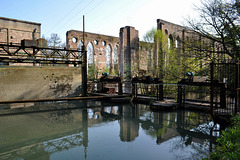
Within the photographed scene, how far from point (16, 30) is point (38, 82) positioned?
14442 mm

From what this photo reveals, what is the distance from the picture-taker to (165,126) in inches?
247

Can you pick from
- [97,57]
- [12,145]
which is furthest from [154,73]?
[12,145]

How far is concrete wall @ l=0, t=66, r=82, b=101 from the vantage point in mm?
9439

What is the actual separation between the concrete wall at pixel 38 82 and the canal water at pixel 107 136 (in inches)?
88.5

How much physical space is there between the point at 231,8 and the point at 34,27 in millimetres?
21897

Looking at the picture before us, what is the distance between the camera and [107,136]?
5.16 meters

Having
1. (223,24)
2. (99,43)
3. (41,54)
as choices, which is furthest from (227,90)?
(99,43)

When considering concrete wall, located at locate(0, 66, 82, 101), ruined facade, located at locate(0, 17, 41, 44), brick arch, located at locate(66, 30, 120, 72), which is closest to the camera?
concrete wall, located at locate(0, 66, 82, 101)

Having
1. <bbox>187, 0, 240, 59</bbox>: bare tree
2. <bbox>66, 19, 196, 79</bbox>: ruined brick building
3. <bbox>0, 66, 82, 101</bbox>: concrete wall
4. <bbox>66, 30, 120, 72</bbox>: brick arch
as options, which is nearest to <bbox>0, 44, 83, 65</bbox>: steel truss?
<bbox>0, 66, 82, 101</bbox>: concrete wall

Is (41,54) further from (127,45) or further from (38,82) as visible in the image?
(127,45)

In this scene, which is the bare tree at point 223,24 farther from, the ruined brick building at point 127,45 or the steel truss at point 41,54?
the ruined brick building at point 127,45

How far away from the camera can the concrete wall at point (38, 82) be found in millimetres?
9439

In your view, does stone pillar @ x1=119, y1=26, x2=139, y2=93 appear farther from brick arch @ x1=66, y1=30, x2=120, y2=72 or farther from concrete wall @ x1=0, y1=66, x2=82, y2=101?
concrete wall @ x1=0, y1=66, x2=82, y2=101

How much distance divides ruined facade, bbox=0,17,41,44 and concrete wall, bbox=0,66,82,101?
43.4ft
